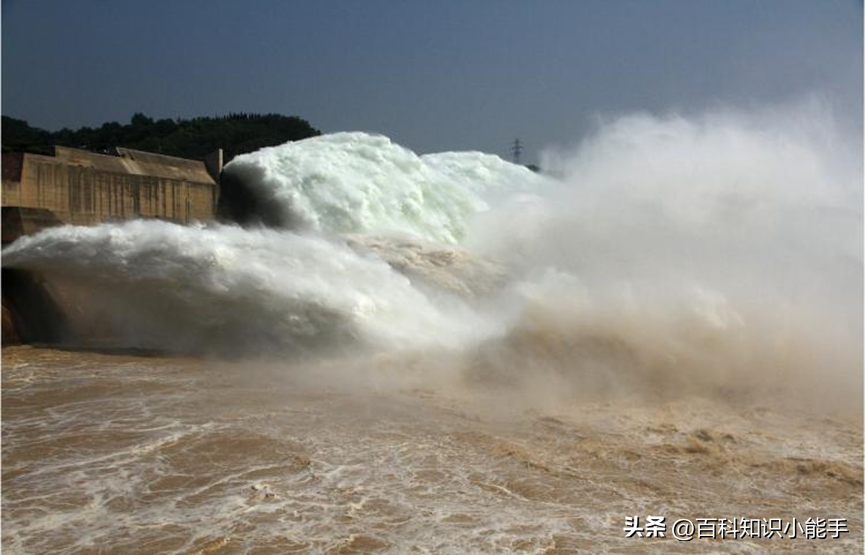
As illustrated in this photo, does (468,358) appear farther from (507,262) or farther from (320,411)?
(507,262)

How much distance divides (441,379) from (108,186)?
10.3 m

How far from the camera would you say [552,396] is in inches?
364

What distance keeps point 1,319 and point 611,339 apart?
1033 cm

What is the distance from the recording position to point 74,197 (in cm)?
1534

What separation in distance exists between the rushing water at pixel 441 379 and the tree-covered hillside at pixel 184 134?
3107 centimetres

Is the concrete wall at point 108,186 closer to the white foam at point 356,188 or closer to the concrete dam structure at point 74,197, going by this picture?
the concrete dam structure at point 74,197

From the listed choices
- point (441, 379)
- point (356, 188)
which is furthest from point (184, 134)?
point (441, 379)

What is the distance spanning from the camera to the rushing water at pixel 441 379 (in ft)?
17.2

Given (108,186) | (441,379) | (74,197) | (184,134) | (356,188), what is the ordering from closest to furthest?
(441,379)
(74,197)
(108,186)
(356,188)
(184,134)

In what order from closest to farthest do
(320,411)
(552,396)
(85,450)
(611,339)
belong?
1. (85,450)
2. (320,411)
3. (552,396)
4. (611,339)

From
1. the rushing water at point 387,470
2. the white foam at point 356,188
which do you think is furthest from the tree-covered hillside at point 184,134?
the rushing water at point 387,470

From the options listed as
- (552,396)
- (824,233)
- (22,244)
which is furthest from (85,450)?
(824,233)

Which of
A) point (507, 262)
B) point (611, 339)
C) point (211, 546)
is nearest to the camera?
point (211, 546)

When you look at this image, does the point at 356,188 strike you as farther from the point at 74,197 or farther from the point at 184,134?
the point at 184,134
